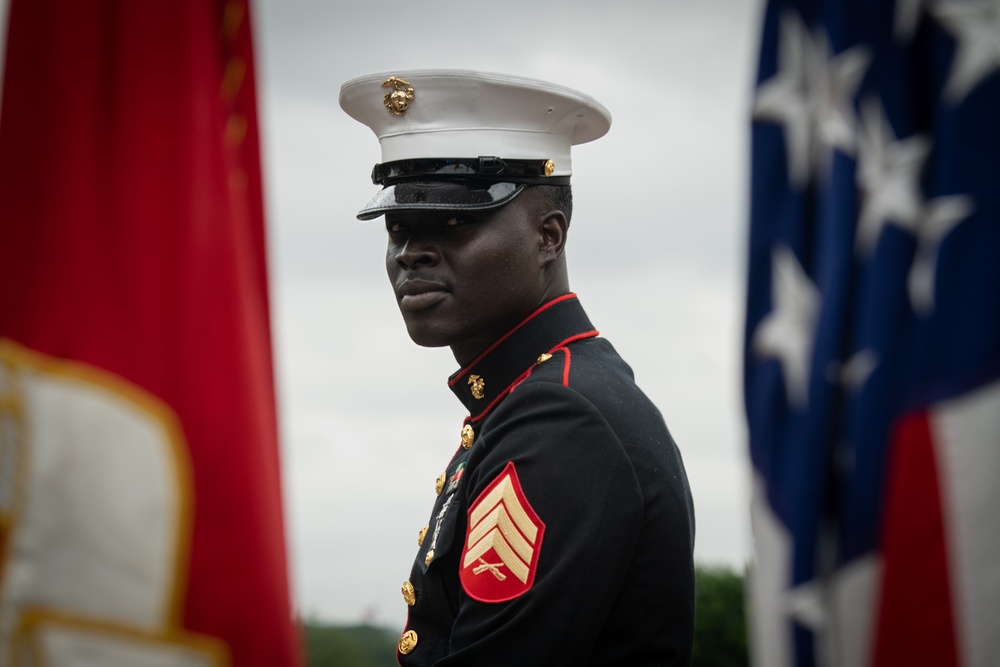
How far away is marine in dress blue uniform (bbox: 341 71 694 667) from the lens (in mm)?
3252

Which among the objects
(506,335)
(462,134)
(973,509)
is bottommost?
(506,335)

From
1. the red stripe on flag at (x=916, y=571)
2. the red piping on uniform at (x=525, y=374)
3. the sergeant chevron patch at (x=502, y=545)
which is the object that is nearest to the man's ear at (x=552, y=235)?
the red piping on uniform at (x=525, y=374)

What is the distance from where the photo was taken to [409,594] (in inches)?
146

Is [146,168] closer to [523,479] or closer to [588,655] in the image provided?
[523,479]

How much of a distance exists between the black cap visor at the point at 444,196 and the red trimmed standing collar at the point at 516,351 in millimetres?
403

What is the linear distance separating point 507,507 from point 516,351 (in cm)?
78

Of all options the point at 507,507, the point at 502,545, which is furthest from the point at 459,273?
the point at 502,545

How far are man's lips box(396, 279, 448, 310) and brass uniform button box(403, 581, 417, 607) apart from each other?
868 mm

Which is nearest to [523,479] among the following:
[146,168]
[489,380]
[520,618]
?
[520,618]

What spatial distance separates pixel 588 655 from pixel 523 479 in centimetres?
51

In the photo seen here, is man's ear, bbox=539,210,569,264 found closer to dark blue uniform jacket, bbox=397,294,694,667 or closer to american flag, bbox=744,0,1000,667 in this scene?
dark blue uniform jacket, bbox=397,294,694,667

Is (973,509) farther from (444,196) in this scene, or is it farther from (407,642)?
(444,196)

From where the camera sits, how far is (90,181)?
2.05m

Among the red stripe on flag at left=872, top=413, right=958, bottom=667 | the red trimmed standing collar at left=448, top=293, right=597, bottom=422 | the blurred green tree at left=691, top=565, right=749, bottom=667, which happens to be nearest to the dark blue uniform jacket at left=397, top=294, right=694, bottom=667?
the red trimmed standing collar at left=448, top=293, right=597, bottom=422
